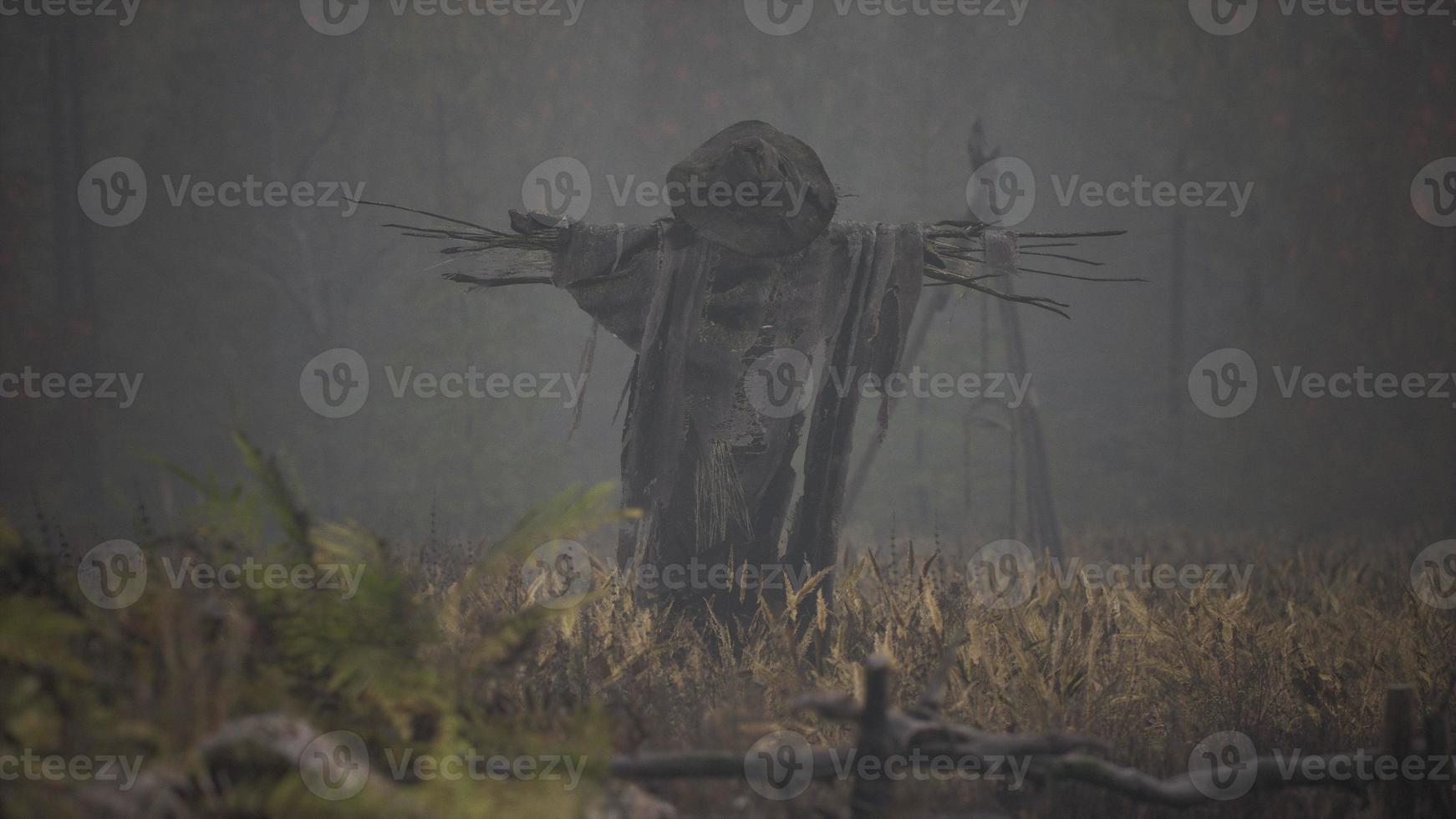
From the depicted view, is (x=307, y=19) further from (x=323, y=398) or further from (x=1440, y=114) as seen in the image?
(x=1440, y=114)

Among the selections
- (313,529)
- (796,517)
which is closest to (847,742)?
(796,517)

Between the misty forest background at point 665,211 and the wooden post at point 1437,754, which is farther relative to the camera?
the misty forest background at point 665,211

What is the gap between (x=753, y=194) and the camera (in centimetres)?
457

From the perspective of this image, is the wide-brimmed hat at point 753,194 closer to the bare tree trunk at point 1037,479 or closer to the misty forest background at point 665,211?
the bare tree trunk at point 1037,479

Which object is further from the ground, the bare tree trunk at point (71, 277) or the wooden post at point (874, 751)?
the bare tree trunk at point (71, 277)

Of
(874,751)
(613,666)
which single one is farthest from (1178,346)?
(874,751)

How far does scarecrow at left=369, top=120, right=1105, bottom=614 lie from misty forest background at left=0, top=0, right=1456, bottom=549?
5616 millimetres

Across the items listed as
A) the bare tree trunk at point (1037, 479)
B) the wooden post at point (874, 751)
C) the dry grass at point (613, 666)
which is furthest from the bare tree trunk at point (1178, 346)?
the wooden post at point (874, 751)

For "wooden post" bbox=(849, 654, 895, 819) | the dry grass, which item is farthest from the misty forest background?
"wooden post" bbox=(849, 654, 895, 819)

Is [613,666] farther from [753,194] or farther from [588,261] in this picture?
[753,194]

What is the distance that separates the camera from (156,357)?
47.9 ft

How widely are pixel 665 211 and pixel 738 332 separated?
17.7 metres

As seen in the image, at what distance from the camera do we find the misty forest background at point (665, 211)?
45.8ft

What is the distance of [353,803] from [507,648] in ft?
2.98
